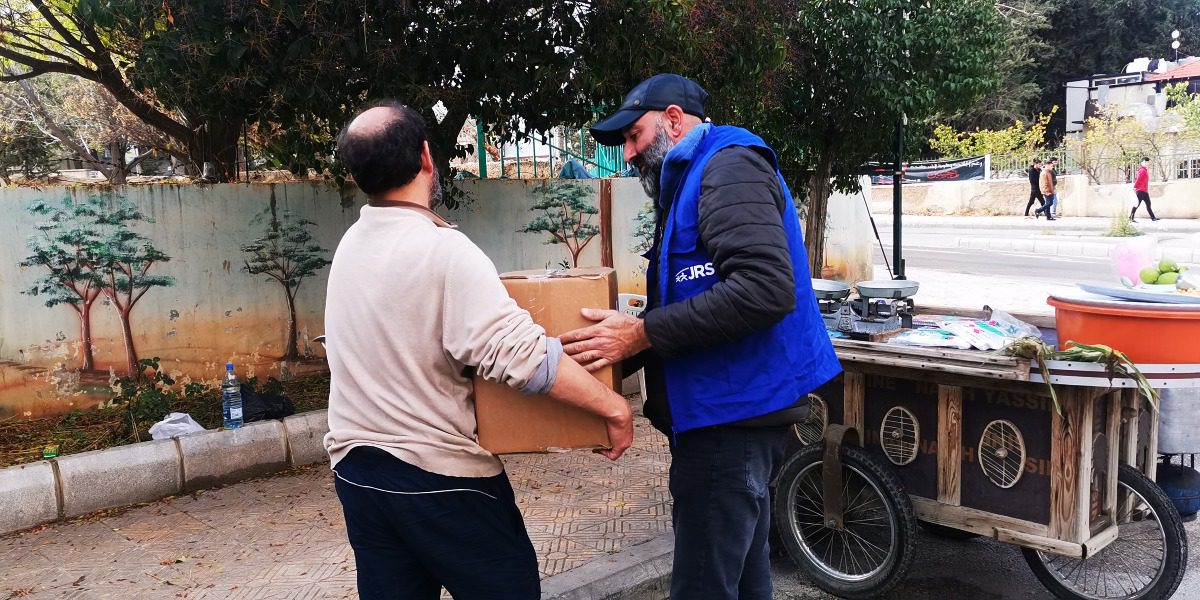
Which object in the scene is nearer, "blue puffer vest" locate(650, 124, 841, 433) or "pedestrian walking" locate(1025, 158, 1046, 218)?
"blue puffer vest" locate(650, 124, 841, 433)

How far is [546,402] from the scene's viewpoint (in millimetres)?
2223

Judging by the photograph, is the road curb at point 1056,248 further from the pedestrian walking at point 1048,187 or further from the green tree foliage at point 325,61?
the green tree foliage at point 325,61

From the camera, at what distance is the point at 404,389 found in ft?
6.98

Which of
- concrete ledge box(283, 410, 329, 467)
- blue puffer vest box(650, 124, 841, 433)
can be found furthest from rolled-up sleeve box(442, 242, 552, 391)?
concrete ledge box(283, 410, 329, 467)

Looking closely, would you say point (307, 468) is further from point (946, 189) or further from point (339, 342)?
point (946, 189)

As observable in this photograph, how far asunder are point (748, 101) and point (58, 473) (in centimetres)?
567

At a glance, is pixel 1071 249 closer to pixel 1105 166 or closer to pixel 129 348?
pixel 1105 166

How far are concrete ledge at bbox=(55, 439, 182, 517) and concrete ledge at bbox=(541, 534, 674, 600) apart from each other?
2.59m

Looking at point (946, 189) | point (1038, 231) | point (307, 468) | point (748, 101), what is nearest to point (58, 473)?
point (307, 468)

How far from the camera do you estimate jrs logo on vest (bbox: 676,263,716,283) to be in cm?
240

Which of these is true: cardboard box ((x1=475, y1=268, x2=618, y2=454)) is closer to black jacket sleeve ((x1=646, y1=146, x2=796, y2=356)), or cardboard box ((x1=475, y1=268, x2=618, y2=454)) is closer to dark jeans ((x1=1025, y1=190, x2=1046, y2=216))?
black jacket sleeve ((x1=646, y1=146, x2=796, y2=356))

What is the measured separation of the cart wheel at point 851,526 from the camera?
366 cm

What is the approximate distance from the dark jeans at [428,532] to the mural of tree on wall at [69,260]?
182 inches

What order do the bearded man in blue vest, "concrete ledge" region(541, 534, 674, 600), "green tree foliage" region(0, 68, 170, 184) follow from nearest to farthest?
1. the bearded man in blue vest
2. "concrete ledge" region(541, 534, 674, 600)
3. "green tree foliage" region(0, 68, 170, 184)
